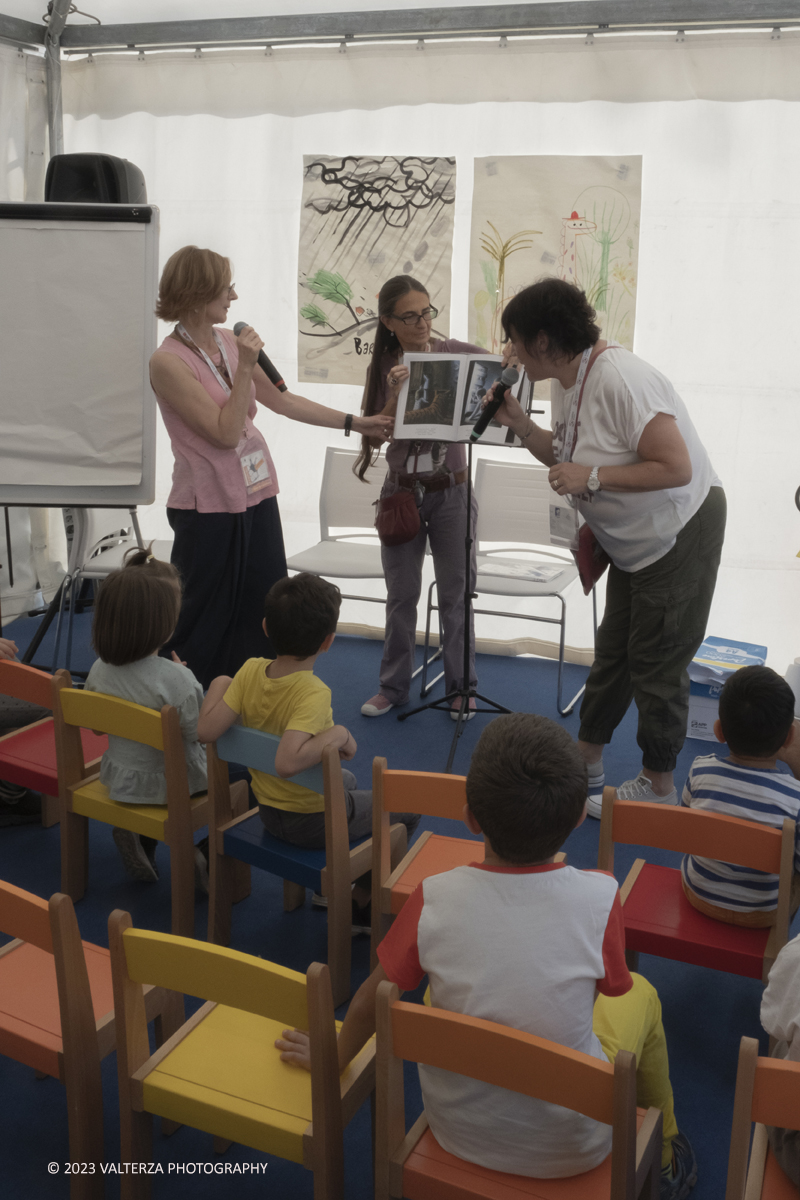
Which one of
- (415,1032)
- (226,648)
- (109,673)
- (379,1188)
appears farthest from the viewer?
(226,648)

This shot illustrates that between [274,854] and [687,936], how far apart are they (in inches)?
32.0

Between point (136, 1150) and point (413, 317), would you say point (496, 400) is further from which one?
point (136, 1150)

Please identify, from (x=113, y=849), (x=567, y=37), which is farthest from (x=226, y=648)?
(x=567, y=37)

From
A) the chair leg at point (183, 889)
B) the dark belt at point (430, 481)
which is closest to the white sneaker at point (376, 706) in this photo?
the dark belt at point (430, 481)

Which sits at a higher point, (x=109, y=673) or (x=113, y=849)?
(x=109, y=673)

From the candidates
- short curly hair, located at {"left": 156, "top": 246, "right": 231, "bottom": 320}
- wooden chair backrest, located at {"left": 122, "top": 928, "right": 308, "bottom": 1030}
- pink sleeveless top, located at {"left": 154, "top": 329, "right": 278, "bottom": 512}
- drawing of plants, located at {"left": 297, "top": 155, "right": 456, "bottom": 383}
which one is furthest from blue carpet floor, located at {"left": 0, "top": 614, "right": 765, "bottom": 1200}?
drawing of plants, located at {"left": 297, "top": 155, "right": 456, "bottom": 383}

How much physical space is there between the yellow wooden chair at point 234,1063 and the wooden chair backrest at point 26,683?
3.21 ft

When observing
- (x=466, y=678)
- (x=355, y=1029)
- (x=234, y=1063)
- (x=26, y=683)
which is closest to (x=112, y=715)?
(x=26, y=683)

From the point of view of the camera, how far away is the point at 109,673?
7.45ft

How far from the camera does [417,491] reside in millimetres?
3307

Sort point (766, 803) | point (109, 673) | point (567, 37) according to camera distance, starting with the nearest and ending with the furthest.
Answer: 1. point (766, 803)
2. point (109, 673)
3. point (567, 37)

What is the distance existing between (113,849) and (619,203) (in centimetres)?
288

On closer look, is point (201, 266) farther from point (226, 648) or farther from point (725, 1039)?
point (725, 1039)

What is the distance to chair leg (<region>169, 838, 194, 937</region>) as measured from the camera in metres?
2.11
